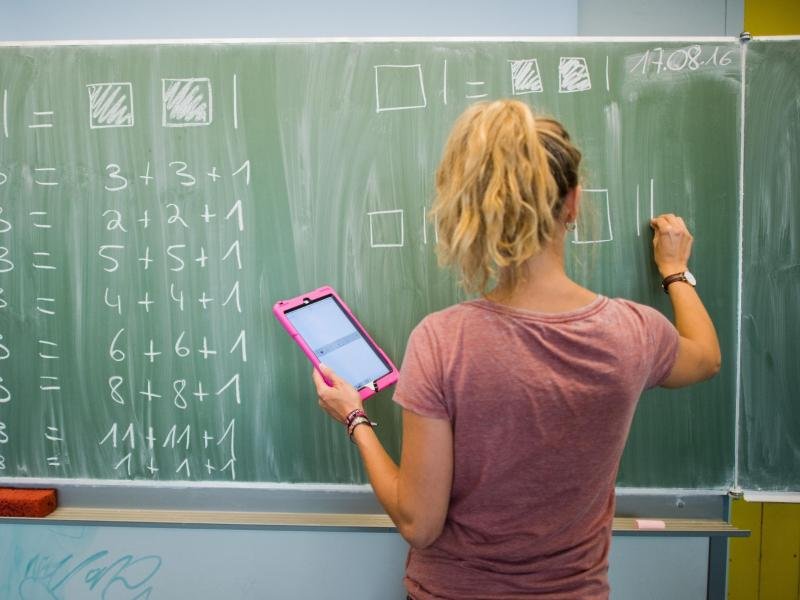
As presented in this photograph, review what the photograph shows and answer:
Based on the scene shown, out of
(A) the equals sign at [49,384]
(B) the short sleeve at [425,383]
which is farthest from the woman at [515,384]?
(A) the equals sign at [49,384]

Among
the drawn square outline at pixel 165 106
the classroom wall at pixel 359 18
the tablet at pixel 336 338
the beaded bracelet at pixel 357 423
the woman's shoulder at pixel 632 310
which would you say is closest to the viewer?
the woman's shoulder at pixel 632 310

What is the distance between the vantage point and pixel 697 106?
4.24 feet

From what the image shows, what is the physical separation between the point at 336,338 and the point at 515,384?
58 cm

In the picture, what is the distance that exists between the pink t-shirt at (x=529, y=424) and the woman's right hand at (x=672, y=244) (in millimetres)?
432

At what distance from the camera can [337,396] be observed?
3.58 ft

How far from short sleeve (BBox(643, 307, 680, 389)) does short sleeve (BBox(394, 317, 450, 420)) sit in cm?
34

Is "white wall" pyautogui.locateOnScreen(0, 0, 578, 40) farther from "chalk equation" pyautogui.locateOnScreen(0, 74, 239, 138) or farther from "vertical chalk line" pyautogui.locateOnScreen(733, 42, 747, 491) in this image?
"vertical chalk line" pyautogui.locateOnScreen(733, 42, 747, 491)

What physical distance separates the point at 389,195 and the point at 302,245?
9.9 inches

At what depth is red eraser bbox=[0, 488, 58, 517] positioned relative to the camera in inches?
54.1

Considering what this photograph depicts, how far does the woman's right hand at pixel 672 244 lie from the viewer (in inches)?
49.7

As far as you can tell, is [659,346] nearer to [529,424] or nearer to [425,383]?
[529,424]

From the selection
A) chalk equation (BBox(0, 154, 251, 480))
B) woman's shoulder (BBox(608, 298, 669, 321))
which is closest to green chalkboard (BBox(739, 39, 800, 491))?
woman's shoulder (BBox(608, 298, 669, 321))

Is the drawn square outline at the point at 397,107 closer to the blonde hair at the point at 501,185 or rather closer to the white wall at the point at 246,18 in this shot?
the white wall at the point at 246,18

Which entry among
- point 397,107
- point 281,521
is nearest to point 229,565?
point 281,521
